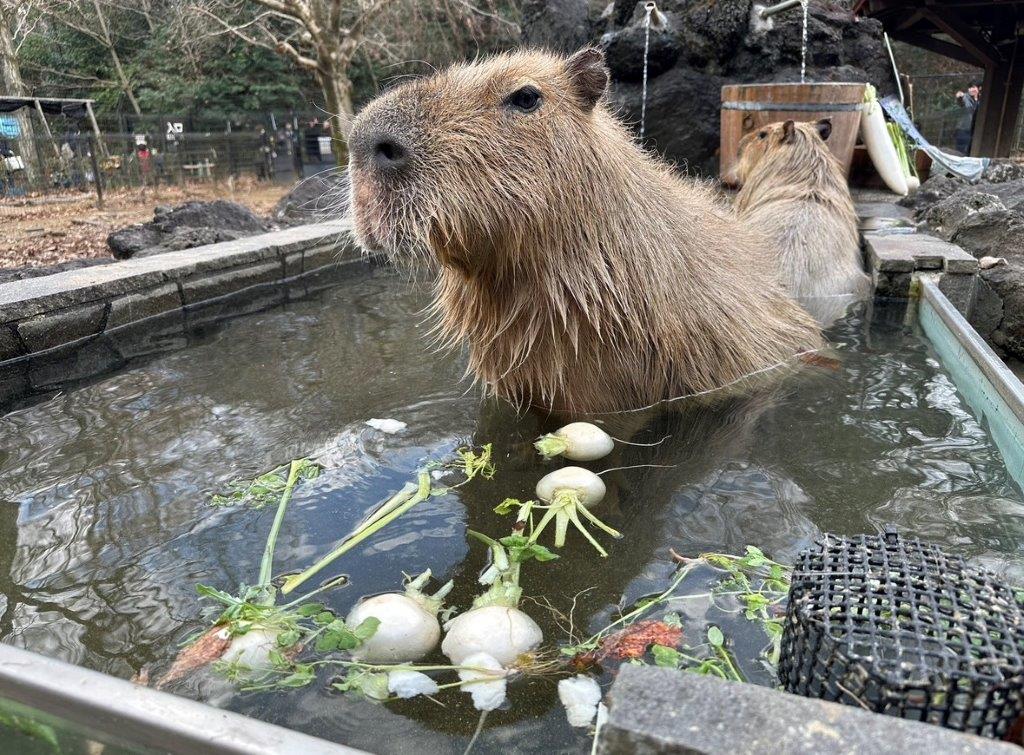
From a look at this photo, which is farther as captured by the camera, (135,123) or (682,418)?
(135,123)

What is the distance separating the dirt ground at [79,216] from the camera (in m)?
7.95

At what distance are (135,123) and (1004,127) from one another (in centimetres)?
2003

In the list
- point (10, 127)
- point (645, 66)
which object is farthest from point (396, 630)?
point (10, 127)

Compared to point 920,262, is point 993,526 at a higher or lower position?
lower

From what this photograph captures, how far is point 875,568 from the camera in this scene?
4.00ft

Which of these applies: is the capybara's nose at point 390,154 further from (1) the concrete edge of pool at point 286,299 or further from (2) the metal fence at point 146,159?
(2) the metal fence at point 146,159

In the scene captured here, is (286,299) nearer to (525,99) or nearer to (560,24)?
(525,99)

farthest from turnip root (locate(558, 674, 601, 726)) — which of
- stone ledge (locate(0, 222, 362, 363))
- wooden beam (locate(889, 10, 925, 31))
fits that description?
wooden beam (locate(889, 10, 925, 31))

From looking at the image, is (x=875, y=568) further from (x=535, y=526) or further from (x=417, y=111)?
(x=417, y=111)

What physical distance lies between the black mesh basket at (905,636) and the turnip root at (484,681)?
0.54 metres

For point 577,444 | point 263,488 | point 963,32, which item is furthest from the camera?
point 963,32

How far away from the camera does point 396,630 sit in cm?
156

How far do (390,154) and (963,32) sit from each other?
11.8 m

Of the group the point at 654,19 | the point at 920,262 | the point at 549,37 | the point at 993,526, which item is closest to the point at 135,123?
the point at 549,37
